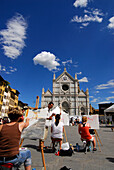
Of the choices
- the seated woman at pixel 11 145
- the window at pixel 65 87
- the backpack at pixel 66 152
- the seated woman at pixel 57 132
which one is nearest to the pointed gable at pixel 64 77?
the window at pixel 65 87

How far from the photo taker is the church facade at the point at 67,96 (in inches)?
1649

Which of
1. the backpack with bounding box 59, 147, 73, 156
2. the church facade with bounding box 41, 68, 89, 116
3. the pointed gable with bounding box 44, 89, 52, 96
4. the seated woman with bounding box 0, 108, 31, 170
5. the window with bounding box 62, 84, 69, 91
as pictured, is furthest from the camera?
the window with bounding box 62, 84, 69, 91

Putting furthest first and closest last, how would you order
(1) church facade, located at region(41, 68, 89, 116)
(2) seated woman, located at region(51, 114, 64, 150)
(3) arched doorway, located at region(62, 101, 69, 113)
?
(3) arched doorway, located at region(62, 101, 69, 113), (1) church facade, located at region(41, 68, 89, 116), (2) seated woman, located at region(51, 114, 64, 150)

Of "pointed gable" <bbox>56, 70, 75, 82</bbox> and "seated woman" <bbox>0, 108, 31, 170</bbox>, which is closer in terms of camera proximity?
"seated woman" <bbox>0, 108, 31, 170</bbox>

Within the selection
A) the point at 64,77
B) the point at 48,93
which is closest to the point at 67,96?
the point at 48,93

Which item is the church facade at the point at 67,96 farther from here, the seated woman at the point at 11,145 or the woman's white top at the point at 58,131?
the seated woman at the point at 11,145

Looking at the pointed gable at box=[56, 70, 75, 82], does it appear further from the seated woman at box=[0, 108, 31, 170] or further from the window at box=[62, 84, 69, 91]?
the seated woman at box=[0, 108, 31, 170]

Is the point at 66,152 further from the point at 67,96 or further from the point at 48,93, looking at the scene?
the point at 48,93

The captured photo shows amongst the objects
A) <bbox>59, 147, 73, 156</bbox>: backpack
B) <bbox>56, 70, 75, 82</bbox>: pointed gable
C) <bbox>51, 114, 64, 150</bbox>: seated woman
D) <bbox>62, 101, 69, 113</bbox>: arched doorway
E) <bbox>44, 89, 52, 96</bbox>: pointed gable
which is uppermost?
<bbox>56, 70, 75, 82</bbox>: pointed gable

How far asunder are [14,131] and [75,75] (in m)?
44.6

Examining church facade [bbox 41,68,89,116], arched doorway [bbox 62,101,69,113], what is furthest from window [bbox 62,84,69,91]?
arched doorway [bbox 62,101,69,113]

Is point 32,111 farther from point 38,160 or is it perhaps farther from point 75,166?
point 75,166

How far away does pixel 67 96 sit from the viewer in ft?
143

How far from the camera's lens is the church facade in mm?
41875
